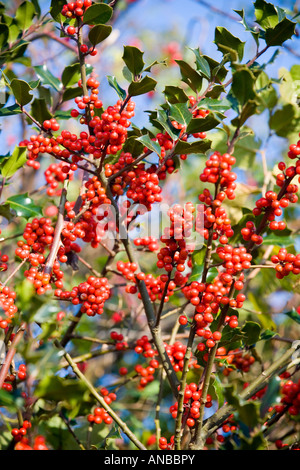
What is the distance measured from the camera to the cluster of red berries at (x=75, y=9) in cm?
123

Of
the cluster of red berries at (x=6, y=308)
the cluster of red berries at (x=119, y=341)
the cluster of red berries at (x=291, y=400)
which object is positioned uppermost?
the cluster of red berries at (x=6, y=308)

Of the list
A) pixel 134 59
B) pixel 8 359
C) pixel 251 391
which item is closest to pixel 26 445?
pixel 8 359

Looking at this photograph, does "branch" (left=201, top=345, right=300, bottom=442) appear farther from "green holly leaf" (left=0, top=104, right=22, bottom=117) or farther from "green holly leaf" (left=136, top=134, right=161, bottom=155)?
"green holly leaf" (left=0, top=104, right=22, bottom=117)

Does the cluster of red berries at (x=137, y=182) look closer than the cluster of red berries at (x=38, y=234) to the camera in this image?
Yes

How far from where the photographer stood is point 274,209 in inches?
42.6

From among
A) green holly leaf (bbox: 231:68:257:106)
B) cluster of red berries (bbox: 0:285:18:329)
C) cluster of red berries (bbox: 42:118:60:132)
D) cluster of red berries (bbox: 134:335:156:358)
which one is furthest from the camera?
cluster of red berries (bbox: 134:335:156:358)

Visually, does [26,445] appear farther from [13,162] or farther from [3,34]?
[3,34]

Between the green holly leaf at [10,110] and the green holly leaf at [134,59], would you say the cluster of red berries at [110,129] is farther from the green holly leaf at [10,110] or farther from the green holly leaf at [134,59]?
the green holly leaf at [10,110]

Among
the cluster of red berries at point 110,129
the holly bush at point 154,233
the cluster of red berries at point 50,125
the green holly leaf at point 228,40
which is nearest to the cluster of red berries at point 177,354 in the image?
the holly bush at point 154,233

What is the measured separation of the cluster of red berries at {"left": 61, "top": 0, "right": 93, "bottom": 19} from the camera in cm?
123

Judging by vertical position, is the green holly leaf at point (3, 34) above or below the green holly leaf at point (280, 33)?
above

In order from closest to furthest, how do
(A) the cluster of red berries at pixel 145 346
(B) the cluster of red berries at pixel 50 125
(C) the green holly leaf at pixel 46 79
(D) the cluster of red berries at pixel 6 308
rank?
(D) the cluster of red berries at pixel 6 308
(B) the cluster of red berries at pixel 50 125
(A) the cluster of red berries at pixel 145 346
(C) the green holly leaf at pixel 46 79

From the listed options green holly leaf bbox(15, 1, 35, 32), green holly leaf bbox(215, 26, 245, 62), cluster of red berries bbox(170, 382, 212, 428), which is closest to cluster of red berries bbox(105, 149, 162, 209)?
green holly leaf bbox(215, 26, 245, 62)
